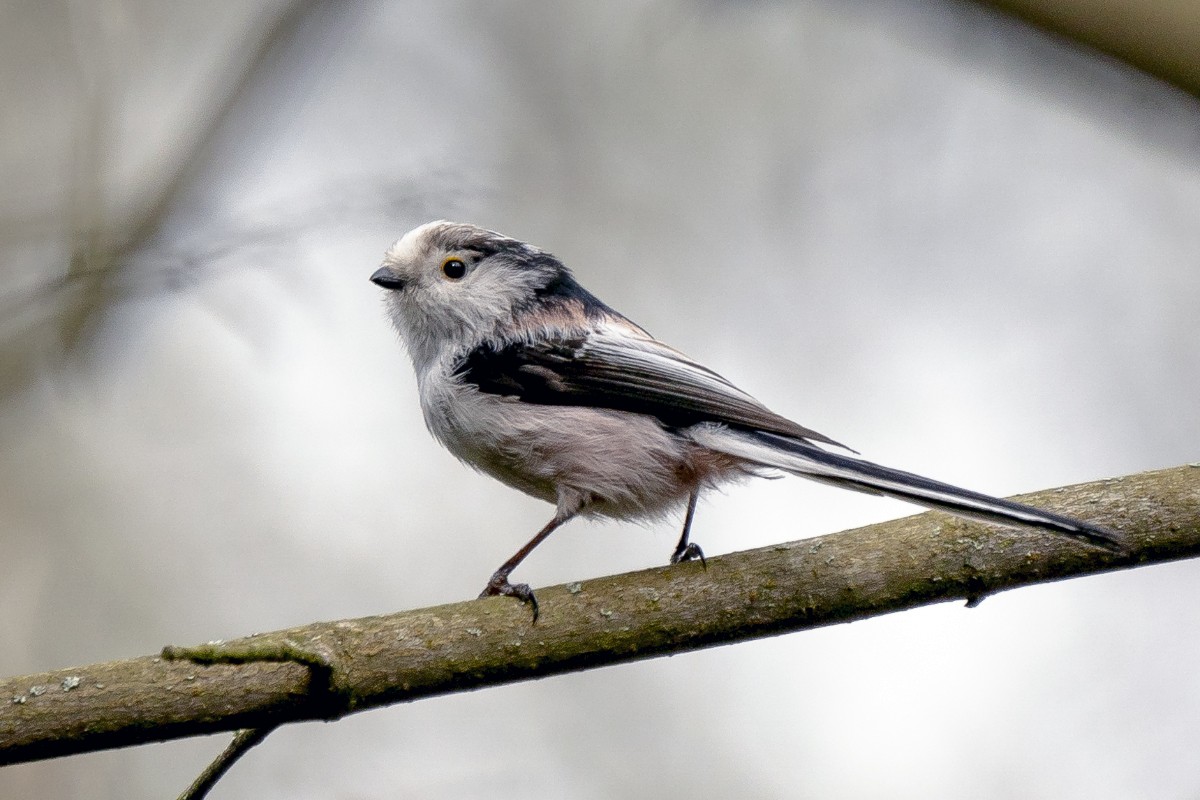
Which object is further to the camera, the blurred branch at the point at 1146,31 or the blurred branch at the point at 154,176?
the blurred branch at the point at 154,176

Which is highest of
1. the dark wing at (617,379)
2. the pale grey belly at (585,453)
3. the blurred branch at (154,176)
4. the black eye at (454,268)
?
the blurred branch at (154,176)

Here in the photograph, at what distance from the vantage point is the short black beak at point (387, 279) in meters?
3.71

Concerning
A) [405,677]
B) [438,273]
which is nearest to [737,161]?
[438,273]

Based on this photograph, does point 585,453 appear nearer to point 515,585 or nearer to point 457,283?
point 515,585

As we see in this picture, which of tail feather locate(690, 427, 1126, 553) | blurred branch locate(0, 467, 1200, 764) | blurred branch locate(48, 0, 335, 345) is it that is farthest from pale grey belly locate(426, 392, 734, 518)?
blurred branch locate(48, 0, 335, 345)

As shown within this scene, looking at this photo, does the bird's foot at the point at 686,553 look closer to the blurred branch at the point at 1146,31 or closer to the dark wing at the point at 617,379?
the dark wing at the point at 617,379

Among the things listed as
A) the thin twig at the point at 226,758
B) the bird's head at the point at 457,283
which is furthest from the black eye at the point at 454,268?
the thin twig at the point at 226,758

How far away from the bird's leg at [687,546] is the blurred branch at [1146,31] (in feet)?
5.66

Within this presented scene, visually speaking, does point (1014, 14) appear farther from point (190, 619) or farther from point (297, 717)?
point (190, 619)

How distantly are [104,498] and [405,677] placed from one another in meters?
4.07

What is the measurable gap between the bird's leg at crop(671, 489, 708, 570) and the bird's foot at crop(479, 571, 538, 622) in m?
0.58

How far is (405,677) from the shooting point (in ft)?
8.44

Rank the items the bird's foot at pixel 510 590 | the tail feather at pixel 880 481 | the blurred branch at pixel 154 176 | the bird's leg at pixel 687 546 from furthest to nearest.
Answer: the blurred branch at pixel 154 176
the bird's leg at pixel 687 546
the bird's foot at pixel 510 590
the tail feather at pixel 880 481

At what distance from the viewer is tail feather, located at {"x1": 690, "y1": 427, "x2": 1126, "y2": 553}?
92.3 inches
